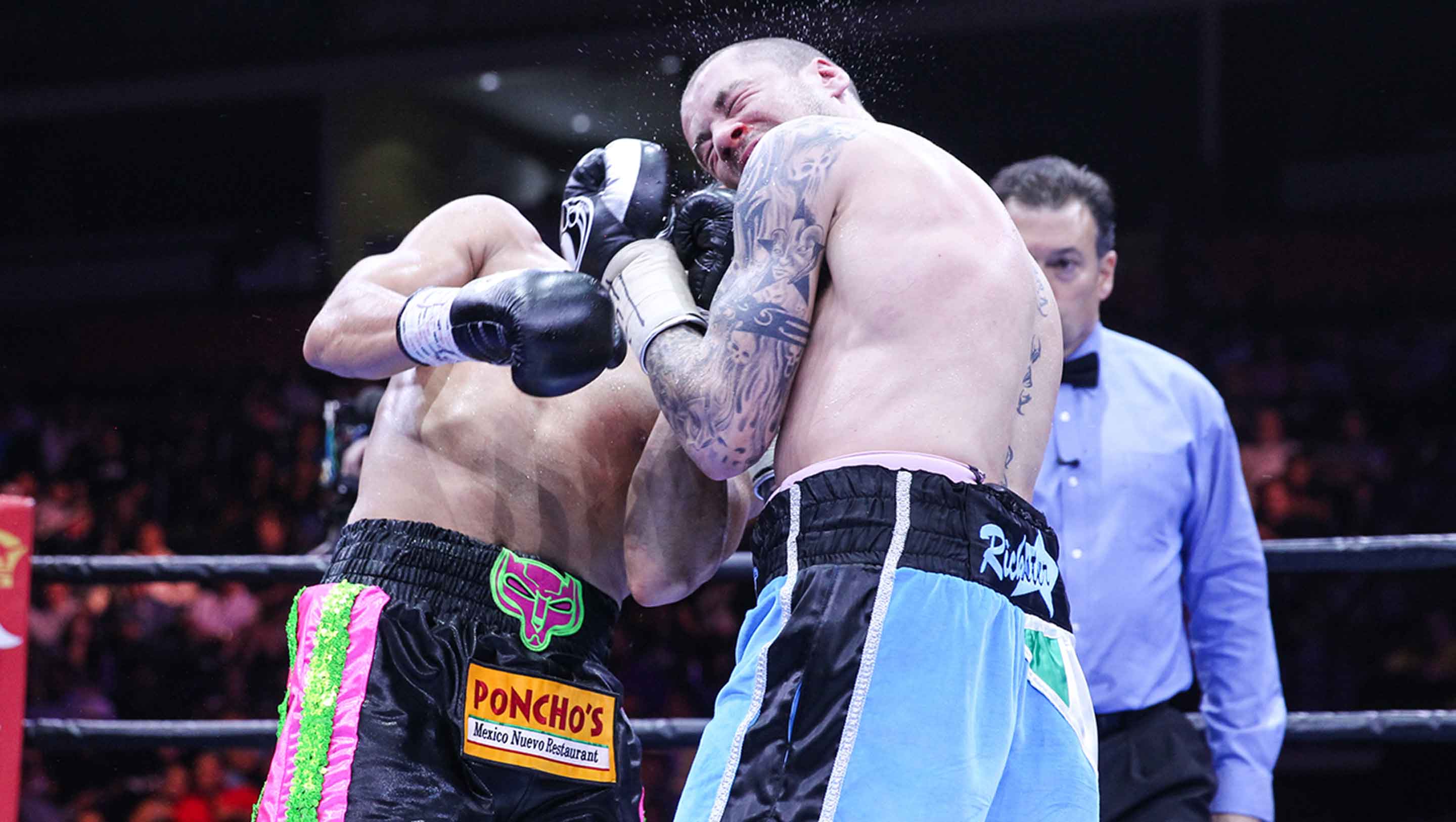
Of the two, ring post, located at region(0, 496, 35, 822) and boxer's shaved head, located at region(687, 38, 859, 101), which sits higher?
boxer's shaved head, located at region(687, 38, 859, 101)

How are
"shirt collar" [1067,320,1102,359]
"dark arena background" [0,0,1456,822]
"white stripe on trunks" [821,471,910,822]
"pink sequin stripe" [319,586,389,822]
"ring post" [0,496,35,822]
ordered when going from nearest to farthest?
"white stripe on trunks" [821,471,910,822], "pink sequin stripe" [319,586,389,822], "ring post" [0,496,35,822], "shirt collar" [1067,320,1102,359], "dark arena background" [0,0,1456,822]

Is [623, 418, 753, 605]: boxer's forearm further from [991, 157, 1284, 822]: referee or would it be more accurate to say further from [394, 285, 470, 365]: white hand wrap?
[991, 157, 1284, 822]: referee

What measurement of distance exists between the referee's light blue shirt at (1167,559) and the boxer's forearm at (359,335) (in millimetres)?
1037

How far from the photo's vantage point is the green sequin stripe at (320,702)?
64.3 inches

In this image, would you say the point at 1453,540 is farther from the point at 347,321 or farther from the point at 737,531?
the point at 347,321

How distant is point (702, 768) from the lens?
1311 millimetres

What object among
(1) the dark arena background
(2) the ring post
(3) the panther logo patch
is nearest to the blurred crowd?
(1) the dark arena background

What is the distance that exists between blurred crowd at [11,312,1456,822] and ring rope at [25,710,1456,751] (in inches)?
69.9

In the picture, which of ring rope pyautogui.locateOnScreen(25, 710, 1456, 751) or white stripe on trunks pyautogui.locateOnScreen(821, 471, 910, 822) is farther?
ring rope pyautogui.locateOnScreen(25, 710, 1456, 751)

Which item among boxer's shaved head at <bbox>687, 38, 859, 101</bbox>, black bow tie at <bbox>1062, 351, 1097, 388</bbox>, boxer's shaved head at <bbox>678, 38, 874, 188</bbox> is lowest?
black bow tie at <bbox>1062, 351, 1097, 388</bbox>

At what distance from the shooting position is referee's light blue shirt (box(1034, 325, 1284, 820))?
2.20m

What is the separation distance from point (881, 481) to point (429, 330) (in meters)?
0.60

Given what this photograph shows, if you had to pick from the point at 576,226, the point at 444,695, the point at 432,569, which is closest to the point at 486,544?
the point at 432,569

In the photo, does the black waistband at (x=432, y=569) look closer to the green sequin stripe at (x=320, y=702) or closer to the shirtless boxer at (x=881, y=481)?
the green sequin stripe at (x=320, y=702)
